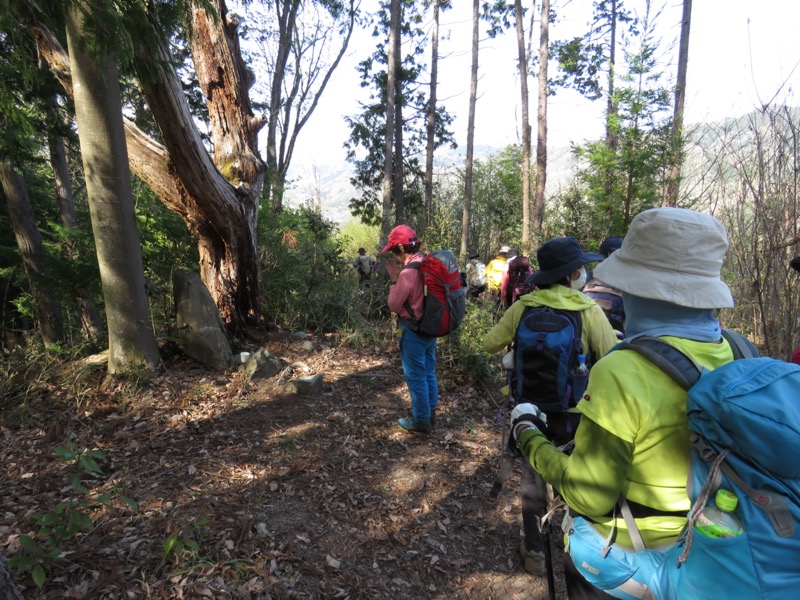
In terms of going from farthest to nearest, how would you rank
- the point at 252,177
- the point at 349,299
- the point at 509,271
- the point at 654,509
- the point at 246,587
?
the point at 349,299 → the point at 252,177 → the point at 509,271 → the point at 246,587 → the point at 654,509

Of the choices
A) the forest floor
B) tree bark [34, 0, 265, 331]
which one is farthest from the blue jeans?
tree bark [34, 0, 265, 331]

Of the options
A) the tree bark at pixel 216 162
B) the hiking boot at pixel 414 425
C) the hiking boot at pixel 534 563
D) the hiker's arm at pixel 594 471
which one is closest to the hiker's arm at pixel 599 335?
the hiker's arm at pixel 594 471

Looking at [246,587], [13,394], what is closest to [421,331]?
[246,587]

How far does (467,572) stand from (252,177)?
547 cm

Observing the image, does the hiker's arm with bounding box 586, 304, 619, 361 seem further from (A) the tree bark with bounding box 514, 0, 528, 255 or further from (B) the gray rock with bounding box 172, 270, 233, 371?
(A) the tree bark with bounding box 514, 0, 528, 255

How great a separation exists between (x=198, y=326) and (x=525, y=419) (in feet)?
14.7

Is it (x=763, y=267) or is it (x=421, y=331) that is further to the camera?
(x=763, y=267)

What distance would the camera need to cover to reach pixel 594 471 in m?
1.30

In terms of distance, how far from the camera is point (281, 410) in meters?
4.60

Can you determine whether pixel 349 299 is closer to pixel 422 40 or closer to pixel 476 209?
pixel 476 209

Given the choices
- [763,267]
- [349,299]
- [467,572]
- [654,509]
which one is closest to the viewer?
[654,509]

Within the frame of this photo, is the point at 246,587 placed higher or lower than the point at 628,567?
lower

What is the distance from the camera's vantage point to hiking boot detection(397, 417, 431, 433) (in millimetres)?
4449

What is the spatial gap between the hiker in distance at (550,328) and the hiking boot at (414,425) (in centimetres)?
179
